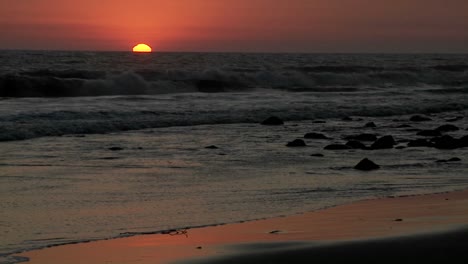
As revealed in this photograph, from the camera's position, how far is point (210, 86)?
45.2m

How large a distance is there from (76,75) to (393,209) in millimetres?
37257

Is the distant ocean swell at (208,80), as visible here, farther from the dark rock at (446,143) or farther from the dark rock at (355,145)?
the dark rock at (446,143)

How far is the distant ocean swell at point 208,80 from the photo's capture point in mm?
39188

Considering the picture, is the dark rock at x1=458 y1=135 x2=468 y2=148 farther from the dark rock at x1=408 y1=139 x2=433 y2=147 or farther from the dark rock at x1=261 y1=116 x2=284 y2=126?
the dark rock at x1=261 y1=116 x2=284 y2=126

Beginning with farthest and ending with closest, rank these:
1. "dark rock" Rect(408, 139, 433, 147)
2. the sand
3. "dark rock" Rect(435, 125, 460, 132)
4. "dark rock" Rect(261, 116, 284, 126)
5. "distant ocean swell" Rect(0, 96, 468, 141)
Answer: "dark rock" Rect(261, 116, 284, 126), "dark rock" Rect(435, 125, 460, 132), "distant ocean swell" Rect(0, 96, 468, 141), "dark rock" Rect(408, 139, 433, 147), the sand

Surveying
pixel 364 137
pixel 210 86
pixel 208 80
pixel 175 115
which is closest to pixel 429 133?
pixel 364 137

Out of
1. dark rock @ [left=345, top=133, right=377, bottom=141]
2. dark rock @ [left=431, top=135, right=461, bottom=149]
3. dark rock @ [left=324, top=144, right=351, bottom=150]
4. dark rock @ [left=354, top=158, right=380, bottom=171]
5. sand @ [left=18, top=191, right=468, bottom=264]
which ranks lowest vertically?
dark rock @ [left=345, top=133, right=377, bottom=141]

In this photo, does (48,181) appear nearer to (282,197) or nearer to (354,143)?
(282,197)

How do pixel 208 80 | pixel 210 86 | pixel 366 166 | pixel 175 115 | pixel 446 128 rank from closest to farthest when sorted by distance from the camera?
pixel 366 166
pixel 446 128
pixel 175 115
pixel 210 86
pixel 208 80

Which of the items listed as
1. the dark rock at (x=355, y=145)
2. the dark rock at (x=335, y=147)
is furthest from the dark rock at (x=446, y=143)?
the dark rock at (x=335, y=147)

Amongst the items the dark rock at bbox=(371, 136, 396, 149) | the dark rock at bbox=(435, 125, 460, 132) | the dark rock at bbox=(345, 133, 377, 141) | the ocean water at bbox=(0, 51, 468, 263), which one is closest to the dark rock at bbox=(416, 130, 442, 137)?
the ocean water at bbox=(0, 51, 468, 263)

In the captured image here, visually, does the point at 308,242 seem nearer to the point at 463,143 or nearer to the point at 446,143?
the point at 446,143

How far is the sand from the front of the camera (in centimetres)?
728

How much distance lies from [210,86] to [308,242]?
37.5m
